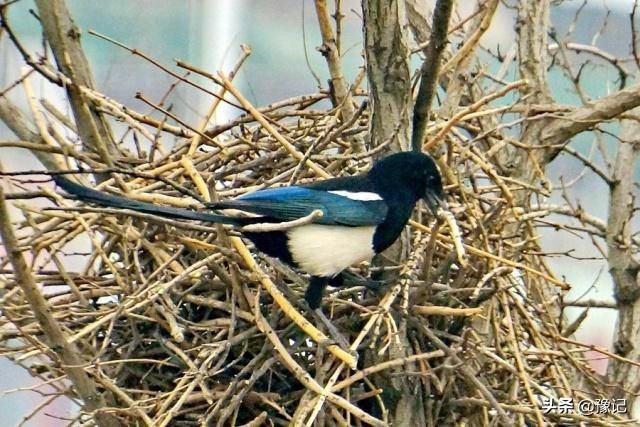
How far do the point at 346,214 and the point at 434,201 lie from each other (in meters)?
0.13

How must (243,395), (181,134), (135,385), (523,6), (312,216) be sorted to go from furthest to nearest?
(523,6) < (181,134) < (135,385) < (243,395) < (312,216)

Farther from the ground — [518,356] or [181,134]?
[181,134]

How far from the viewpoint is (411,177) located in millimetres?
1600

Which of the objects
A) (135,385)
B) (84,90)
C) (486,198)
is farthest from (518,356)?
(84,90)

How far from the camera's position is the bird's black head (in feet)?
5.25

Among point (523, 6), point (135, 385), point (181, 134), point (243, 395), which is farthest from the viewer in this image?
point (523, 6)

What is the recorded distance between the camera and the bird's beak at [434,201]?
1.63 m

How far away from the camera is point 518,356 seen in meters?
1.60

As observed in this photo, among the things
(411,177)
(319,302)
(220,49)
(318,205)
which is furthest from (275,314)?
(220,49)

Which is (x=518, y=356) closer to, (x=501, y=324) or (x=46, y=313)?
(x=501, y=324)

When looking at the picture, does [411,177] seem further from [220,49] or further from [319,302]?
[220,49]

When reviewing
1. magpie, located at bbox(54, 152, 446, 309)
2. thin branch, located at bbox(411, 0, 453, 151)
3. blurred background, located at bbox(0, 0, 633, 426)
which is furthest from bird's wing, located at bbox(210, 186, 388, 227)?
blurred background, located at bbox(0, 0, 633, 426)

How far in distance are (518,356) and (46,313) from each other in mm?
652

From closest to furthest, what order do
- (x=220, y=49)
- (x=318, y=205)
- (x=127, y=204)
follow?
(x=127, y=204) → (x=318, y=205) → (x=220, y=49)
